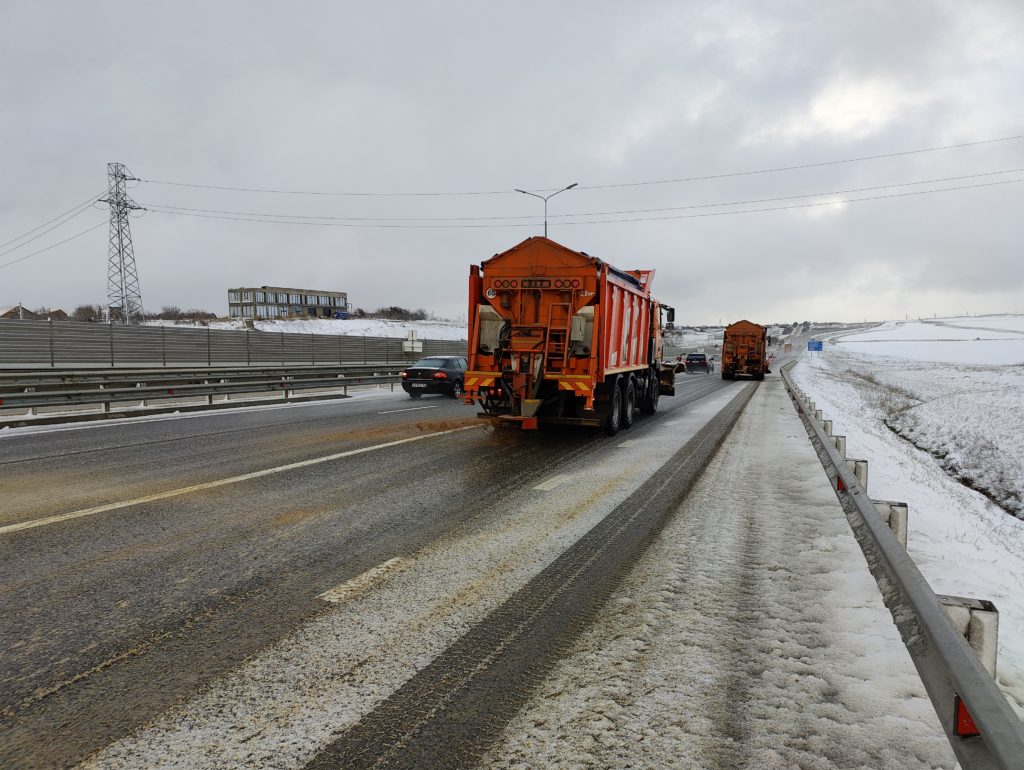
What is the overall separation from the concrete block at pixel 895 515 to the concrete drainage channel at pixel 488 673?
1.76m

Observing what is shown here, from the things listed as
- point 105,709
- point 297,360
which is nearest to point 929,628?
point 105,709

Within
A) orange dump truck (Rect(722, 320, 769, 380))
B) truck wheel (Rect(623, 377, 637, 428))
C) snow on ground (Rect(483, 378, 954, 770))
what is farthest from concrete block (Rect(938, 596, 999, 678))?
orange dump truck (Rect(722, 320, 769, 380))

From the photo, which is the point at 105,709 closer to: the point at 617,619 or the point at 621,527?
the point at 617,619

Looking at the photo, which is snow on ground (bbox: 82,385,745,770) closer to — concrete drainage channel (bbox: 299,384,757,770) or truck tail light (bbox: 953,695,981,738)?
concrete drainage channel (bbox: 299,384,757,770)

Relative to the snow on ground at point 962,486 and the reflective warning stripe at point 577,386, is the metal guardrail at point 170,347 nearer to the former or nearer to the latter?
the reflective warning stripe at point 577,386

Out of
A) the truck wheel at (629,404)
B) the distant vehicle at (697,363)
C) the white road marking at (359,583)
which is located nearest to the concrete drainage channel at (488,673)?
the white road marking at (359,583)

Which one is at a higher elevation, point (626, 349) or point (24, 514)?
point (626, 349)

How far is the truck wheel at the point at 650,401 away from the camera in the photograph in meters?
15.9

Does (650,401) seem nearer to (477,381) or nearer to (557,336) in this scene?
(557,336)

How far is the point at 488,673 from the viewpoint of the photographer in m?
3.09

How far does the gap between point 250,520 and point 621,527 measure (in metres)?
3.49

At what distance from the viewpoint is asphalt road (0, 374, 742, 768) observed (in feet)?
9.81

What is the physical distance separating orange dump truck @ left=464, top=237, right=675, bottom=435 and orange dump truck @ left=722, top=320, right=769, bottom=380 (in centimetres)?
2732

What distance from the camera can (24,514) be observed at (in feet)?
19.4
